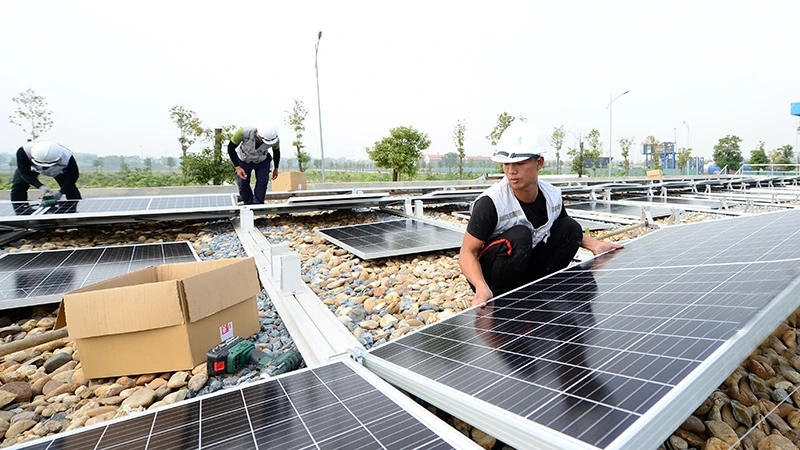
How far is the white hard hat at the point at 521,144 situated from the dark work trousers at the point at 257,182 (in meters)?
6.45

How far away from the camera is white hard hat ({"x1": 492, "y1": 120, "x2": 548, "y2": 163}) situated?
307 cm

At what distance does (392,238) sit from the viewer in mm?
6172

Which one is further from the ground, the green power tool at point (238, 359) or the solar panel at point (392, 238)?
the solar panel at point (392, 238)

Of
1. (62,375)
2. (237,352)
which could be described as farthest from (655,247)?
(62,375)

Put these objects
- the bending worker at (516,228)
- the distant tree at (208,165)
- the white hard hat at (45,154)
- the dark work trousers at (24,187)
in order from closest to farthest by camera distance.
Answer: the bending worker at (516,228)
the white hard hat at (45,154)
the dark work trousers at (24,187)
the distant tree at (208,165)

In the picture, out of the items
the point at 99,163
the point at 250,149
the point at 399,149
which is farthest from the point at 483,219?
the point at 99,163

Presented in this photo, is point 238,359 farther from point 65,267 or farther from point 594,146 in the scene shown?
point 594,146

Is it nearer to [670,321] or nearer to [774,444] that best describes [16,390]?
[670,321]

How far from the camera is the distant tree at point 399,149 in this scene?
31094 millimetres

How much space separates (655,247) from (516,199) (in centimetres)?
146

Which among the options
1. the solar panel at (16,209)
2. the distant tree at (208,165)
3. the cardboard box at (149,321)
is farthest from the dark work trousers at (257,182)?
the distant tree at (208,165)

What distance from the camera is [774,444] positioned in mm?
1989

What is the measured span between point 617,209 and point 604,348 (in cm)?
845

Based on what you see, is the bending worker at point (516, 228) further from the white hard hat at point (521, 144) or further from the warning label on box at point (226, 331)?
the warning label on box at point (226, 331)
